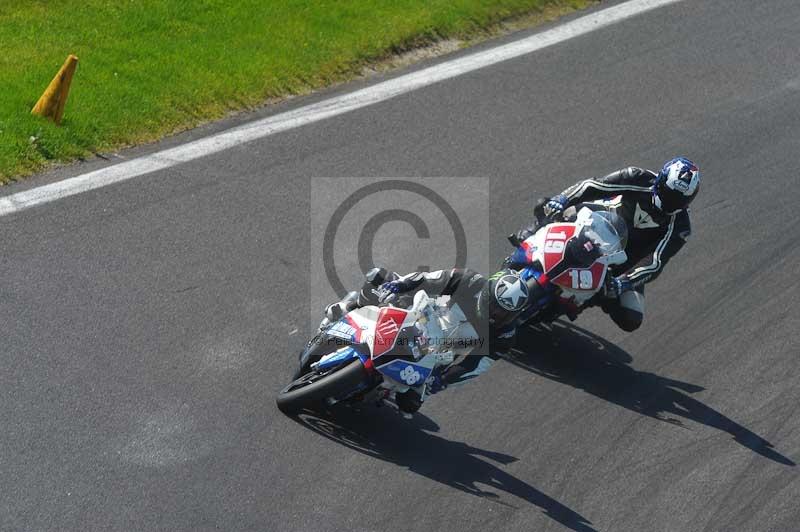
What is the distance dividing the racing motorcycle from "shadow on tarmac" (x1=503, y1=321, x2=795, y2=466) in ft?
2.97

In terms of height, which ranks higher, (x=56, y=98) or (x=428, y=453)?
(x=56, y=98)

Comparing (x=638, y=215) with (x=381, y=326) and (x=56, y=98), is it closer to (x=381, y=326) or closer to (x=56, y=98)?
(x=381, y=326)

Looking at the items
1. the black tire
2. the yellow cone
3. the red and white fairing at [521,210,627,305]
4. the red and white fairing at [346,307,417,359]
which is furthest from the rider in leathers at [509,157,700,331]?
the yellow cone

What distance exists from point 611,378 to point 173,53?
7.23 m

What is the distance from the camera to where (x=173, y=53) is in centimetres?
1429

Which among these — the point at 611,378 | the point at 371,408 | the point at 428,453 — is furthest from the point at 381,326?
the point at 611,378

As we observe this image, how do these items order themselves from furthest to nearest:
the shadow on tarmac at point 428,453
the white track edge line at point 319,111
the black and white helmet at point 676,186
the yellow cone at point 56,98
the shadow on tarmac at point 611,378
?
the yellow cone at point 56,98 → the white track edge line at point 319,111 → the black and white helmet at point 676,186 → the shadow on tarmac at point 611,378 → the shadow on tarmac at point 428,453

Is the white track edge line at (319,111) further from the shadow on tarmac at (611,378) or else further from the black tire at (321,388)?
the shadow on tarmac at (611,378)

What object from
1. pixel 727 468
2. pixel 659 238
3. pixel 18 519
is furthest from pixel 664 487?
pixel 18 519

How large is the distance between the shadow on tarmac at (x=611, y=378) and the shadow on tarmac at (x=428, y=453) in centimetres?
147

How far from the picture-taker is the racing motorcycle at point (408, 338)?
28.1 feet

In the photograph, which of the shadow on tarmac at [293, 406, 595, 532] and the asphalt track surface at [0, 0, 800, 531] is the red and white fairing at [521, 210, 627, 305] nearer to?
the asphalt track surface at [0, 0, 800, 531]

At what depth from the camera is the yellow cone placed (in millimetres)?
12438

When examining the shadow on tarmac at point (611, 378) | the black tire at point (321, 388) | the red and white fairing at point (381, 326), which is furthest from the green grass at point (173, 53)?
the shadow on tarmac at point (611, 378)
